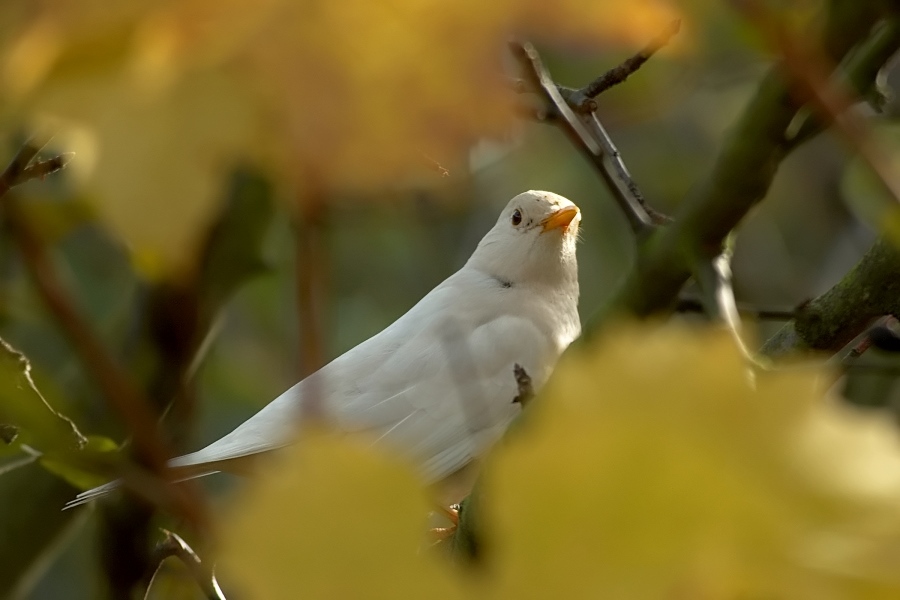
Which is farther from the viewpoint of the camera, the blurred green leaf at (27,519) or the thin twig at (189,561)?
the blurred green leaf at (27,519)

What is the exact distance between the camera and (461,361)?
5.42 feet

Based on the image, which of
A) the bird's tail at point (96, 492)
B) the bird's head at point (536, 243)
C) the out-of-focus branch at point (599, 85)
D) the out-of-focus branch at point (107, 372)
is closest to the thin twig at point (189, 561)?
the bird's tail at point (96, 492)

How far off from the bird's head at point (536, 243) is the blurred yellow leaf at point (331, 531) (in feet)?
5.36

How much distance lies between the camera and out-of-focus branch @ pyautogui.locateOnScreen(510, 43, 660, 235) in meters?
0.85

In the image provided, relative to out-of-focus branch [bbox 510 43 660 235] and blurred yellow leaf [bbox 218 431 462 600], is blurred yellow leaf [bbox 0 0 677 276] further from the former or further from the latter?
out-of-focus branch [bbox 510 43 660 235]

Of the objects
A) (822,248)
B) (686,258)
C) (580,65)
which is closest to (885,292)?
(686,258)

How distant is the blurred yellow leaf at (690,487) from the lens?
0.23m

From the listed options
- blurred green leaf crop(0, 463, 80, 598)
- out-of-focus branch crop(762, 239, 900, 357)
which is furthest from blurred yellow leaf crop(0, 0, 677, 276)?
blurred green leaf crop(0, 463, 80, 598)

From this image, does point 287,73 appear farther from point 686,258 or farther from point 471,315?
point 471,315

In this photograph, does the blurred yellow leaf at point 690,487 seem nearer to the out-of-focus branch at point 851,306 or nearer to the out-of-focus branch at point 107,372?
the out-of-focus branch at point 107,372

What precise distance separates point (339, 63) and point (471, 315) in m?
1.56

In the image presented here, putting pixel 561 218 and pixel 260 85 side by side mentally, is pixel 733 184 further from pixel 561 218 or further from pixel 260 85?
pixel 561 218

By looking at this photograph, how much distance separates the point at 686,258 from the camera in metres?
0.66

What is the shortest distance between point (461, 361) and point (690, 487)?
1416 mm
